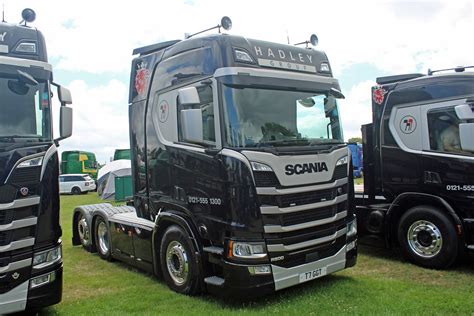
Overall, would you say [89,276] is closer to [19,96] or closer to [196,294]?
[196,294]

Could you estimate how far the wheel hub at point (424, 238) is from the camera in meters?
7.12

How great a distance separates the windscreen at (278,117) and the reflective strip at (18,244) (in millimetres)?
2359

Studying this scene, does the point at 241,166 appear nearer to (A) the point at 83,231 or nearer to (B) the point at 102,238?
(B) the point at 102,238

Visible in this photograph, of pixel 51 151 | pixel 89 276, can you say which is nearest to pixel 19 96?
pixel 51 151

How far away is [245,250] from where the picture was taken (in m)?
5.18

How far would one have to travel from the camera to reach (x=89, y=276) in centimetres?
737

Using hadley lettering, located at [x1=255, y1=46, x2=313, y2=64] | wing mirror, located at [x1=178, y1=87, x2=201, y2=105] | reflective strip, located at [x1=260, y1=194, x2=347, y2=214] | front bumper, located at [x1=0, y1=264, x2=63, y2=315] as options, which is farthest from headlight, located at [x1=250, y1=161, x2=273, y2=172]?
front bumper, located at [x1=0, y1=264, x2=63, y2=315]

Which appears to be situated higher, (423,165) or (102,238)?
(423,165)

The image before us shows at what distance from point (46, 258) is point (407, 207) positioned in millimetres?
5726

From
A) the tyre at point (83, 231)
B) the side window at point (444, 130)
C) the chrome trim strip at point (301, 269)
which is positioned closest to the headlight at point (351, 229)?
the chrome trim strip at point (301, 269)

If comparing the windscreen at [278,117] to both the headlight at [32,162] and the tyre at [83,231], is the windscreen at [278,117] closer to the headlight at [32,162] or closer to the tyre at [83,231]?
the headlight at [32,162]

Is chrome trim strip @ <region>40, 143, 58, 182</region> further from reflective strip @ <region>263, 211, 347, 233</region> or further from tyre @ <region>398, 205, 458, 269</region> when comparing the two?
tyre @ <region>398, 205, 458, 269</region>

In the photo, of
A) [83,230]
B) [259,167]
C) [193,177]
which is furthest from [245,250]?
[83,230]

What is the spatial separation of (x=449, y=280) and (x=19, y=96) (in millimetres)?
6227
